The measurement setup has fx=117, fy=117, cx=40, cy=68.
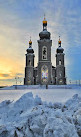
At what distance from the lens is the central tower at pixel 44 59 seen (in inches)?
1665

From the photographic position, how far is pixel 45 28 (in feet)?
162

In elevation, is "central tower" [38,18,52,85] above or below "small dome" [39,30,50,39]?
below

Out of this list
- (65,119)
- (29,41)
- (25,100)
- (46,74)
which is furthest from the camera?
(29,41)

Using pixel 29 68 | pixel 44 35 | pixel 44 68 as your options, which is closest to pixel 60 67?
pixel 44 68

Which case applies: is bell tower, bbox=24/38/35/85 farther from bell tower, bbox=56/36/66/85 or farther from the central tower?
bell tower, bbox=56/36/66/85

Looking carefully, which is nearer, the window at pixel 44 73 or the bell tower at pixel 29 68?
the window at pixel 44 73

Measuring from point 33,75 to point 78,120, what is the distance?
43341 millimetres

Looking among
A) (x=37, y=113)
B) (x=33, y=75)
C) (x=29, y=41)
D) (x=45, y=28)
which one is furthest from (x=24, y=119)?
(x=29, y=41)

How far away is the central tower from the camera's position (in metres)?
42.3

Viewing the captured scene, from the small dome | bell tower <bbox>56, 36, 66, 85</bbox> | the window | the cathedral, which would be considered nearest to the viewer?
the window

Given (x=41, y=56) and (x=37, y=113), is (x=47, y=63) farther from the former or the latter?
(x=37, y=113)

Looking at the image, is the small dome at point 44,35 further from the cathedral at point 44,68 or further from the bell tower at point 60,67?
the bell tower at point 60,67

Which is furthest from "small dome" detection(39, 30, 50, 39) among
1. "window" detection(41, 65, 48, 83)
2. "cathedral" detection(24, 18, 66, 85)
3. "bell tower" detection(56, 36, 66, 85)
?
"window" detection(41, 65, 48, 83)

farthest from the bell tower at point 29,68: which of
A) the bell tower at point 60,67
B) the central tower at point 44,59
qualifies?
the bell tower at point 60,67
